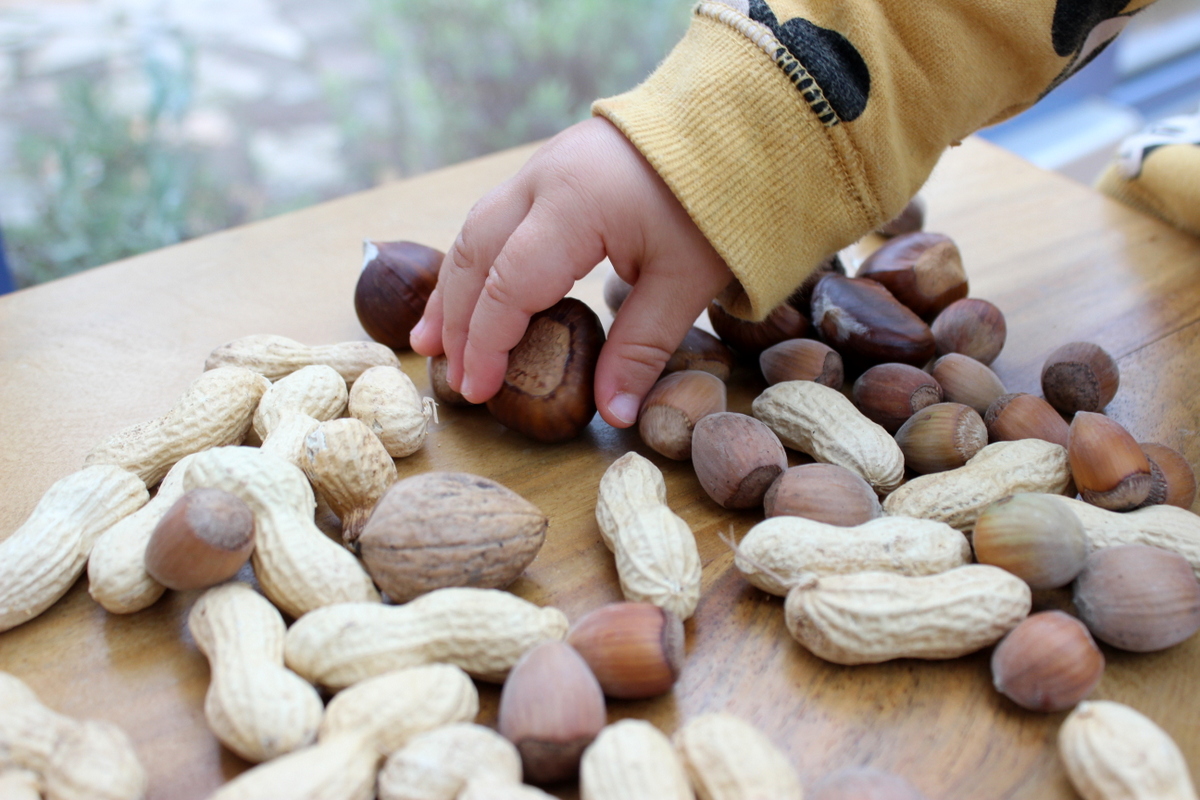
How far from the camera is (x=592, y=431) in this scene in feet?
3.22

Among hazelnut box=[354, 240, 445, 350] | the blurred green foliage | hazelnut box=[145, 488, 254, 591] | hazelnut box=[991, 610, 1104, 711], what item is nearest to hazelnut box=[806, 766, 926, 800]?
hazelnut box=[991, 610, 1104, 711]

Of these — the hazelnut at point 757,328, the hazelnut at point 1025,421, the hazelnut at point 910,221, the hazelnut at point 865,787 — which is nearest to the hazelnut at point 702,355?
the hazelnut at point 757,328

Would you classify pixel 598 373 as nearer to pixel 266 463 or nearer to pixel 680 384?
pixel 680 384

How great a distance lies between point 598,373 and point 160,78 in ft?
4.76

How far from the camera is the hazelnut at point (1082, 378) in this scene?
0.93m

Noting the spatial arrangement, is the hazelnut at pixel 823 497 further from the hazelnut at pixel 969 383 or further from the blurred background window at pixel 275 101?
the blurred background window at pixel 275 101

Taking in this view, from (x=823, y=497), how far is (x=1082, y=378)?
1.13ft

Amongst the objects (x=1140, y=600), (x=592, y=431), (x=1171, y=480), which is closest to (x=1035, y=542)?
(x=1140, y=600)

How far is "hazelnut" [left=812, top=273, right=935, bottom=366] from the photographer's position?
3.32 feet

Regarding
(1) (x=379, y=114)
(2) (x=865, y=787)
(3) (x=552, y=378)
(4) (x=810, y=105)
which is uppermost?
(4) (x=810, y=105)

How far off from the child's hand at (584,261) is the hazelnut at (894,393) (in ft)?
0.64

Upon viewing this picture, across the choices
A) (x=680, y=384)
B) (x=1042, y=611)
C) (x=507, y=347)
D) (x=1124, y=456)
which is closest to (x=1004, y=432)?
(x=1124, y=456)

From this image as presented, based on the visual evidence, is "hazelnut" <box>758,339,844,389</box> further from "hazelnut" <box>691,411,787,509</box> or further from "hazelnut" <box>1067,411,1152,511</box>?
"hazelnut" <box>1067,411,1152,511</box>

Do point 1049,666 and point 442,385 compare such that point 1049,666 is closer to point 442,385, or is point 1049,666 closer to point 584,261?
point 584,261
